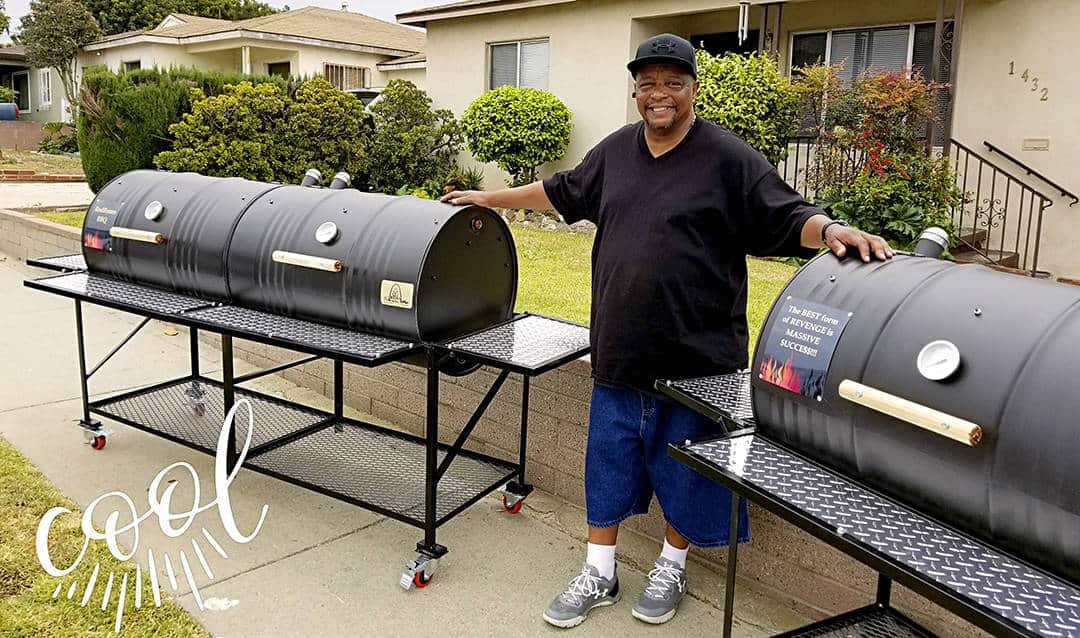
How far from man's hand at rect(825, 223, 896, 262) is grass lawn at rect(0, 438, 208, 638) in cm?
242

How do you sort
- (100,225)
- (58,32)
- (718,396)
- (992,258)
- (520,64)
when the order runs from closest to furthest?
(718,396) < (100,225) < (992,258) < (520,64) < (58,32)

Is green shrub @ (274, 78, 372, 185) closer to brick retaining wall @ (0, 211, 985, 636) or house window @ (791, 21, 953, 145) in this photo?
brick retaining wall @ (0, 211, 985, 636)

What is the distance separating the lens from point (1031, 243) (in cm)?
1004

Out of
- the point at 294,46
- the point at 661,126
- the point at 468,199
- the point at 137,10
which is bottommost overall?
the point at 468,199

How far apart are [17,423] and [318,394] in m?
1.68

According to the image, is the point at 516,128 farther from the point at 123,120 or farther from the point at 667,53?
the point at 667,53

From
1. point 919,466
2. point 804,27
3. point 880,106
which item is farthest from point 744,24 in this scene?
point 919,466

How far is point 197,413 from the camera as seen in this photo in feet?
15.6

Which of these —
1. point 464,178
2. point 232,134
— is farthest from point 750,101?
point 232,134

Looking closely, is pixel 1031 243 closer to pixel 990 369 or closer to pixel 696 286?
pixel 696 286

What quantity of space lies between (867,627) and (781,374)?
0.99 metres

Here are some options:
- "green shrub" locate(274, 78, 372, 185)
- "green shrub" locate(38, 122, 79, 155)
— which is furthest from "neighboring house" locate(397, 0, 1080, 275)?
"green shrub" locate(38, 122, 79, 155)

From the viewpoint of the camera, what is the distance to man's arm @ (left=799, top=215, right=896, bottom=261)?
2.46m
